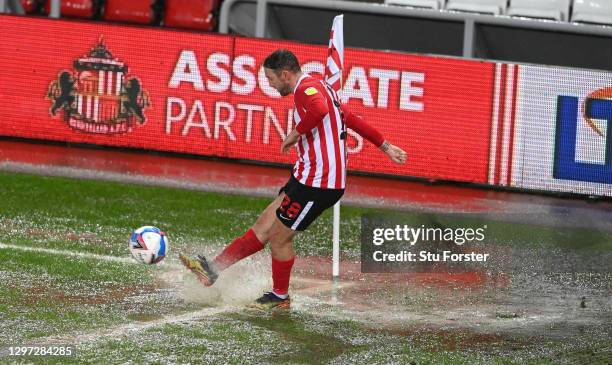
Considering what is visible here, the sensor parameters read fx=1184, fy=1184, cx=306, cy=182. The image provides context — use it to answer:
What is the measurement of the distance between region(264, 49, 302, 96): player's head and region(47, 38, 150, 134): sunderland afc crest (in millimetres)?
8408

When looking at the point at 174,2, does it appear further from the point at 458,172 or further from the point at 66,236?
the point at 66,236

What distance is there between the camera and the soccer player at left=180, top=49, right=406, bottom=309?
9.16 m

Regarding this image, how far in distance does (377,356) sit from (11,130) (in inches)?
438

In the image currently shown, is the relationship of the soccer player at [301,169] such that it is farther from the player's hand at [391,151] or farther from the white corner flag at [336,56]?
the white corner flag at [336,56]

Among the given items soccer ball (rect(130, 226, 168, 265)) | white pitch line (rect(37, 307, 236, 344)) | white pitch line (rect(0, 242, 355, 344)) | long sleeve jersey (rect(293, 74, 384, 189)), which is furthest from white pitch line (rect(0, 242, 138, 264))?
long sleeve jersey (rect(293, 74, 384, 189))

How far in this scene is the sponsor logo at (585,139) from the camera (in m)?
15.9

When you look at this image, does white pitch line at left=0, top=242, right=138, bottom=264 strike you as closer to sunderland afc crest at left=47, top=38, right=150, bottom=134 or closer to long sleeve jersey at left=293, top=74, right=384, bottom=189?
long sleeve jersey at left=293, top=74, right=384, bottom=189

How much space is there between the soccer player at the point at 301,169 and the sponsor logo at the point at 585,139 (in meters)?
7.19

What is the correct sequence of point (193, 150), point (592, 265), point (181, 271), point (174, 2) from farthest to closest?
point (174, 2) < point (193, 150) < point (592, 265) < point (181, 271)

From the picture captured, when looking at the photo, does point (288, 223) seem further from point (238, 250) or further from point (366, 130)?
point (366, 130)

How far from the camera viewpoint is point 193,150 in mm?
17438

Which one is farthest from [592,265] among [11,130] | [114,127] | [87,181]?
[11,130]

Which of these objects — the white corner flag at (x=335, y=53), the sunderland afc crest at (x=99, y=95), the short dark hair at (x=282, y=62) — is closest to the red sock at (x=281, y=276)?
the short dark hair at (x=282, y=62)

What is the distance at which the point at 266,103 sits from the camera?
16953 mm
